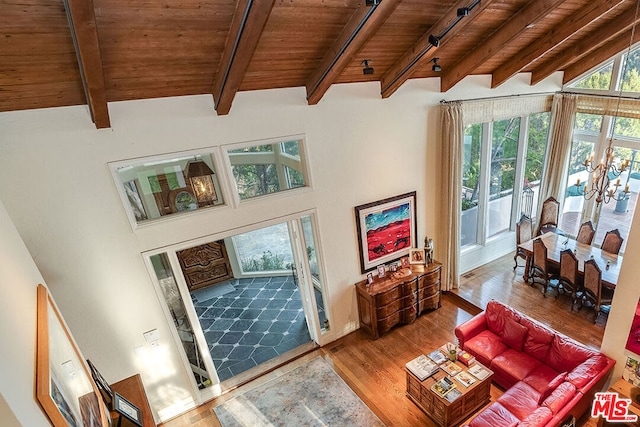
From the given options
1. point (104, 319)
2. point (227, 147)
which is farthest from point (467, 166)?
point (104, 319)

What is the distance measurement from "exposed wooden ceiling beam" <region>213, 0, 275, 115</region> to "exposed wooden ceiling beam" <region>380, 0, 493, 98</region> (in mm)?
2044

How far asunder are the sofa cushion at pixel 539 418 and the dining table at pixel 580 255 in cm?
269


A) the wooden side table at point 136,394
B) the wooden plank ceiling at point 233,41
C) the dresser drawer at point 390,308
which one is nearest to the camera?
the wooden plank ceiling at point 233,41

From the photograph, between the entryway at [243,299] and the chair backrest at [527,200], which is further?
the chair backrest at [527,200]

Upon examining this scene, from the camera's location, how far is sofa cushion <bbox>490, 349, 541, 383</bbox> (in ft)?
13.4

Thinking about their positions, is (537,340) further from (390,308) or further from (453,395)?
(390,308)

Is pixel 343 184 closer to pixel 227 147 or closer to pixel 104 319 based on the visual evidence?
pixel 227 147

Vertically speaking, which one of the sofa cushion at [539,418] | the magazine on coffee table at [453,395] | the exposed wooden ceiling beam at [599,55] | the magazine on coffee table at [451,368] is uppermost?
the exposed wooden ceiling beam at [599,55]

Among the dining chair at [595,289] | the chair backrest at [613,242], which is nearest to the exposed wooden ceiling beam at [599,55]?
the chair backrest at [613,242]

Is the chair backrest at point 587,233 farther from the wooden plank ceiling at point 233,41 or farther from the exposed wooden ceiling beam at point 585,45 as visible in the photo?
the wooden plank ceiling at point 233,41

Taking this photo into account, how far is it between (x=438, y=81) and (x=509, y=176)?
9.96ft

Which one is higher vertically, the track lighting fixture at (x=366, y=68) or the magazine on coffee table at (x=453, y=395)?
the track lighting fixture at (x=366, y=68)

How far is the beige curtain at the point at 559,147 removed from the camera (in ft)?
21.3

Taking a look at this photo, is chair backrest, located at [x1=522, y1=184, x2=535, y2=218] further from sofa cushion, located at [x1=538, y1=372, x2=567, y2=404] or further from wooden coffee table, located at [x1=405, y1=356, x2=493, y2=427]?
wooden coffee table, located at [x1=405, y1=356, x2=493, y2=427]
